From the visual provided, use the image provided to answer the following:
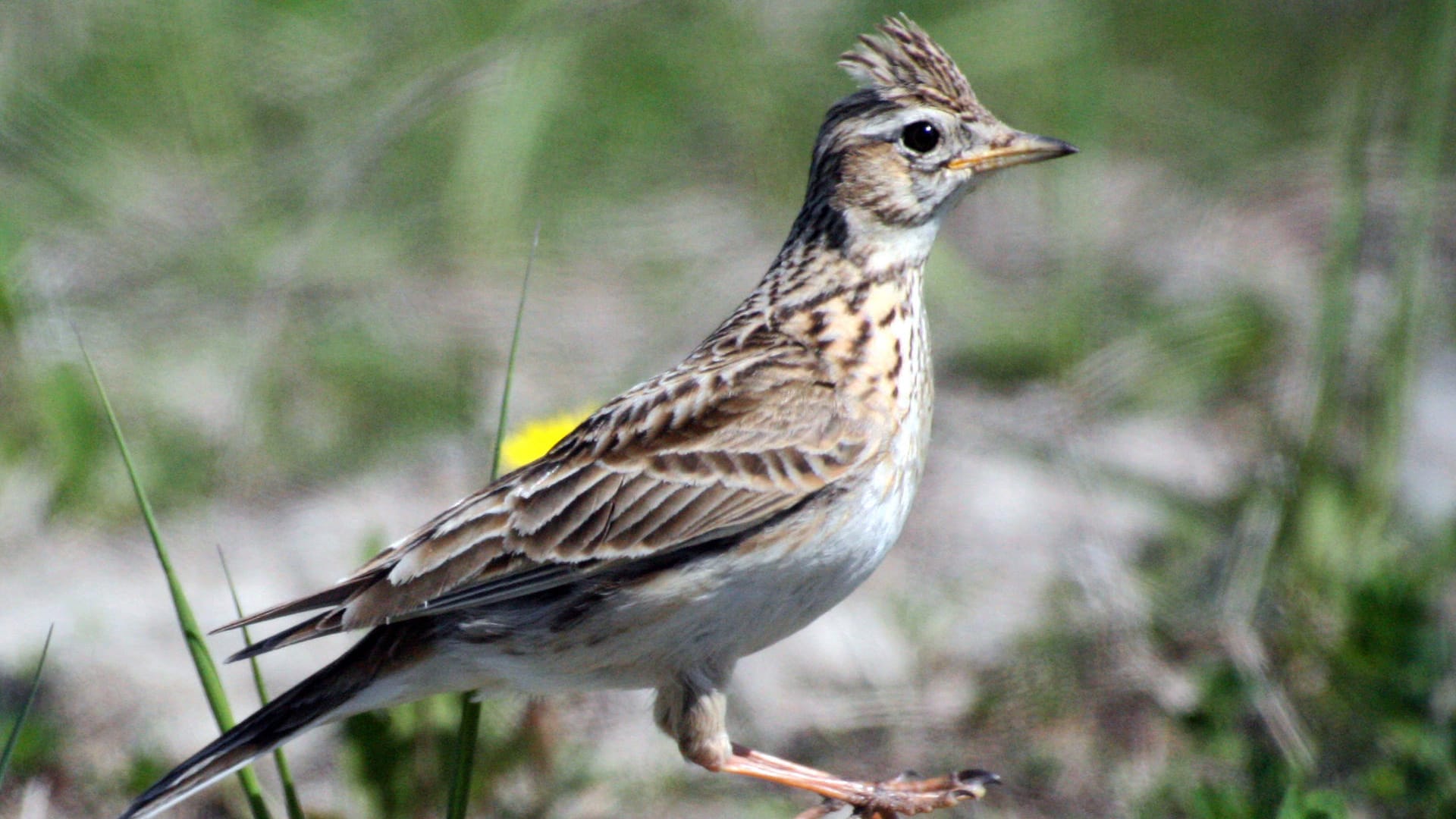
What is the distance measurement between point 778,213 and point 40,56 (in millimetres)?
3469

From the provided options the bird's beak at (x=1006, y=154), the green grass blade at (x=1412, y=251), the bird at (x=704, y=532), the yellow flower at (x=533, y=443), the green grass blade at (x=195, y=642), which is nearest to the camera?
the green grass blade at (x=195, y=642)

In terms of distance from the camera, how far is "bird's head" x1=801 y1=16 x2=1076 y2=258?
3.82 m

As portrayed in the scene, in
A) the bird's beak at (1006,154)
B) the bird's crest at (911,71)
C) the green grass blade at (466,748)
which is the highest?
the bird's crest at (911,71)

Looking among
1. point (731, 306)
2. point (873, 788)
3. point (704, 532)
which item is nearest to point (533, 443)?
point (704, 532)

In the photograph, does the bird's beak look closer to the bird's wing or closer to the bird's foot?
the bird's wing

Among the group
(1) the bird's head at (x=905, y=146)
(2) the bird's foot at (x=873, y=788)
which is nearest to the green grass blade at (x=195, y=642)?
(2) the bird's foot at (x=873, y=788)

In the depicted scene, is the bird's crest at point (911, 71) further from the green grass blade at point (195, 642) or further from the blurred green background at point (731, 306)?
the green grass blade at point (195, 642)

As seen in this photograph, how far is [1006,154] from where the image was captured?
12.5 feet

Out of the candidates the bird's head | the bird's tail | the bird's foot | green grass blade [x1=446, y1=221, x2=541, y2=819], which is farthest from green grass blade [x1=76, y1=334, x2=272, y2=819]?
the bird's head

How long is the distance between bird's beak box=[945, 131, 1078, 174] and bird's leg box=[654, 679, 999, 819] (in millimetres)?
1283

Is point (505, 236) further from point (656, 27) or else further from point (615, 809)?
point (615, 809)

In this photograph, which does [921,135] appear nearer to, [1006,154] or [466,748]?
[1006,154]

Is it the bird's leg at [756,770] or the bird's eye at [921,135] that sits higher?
the bird's eye at [921,135]

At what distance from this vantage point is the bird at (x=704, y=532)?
11.2 feet
